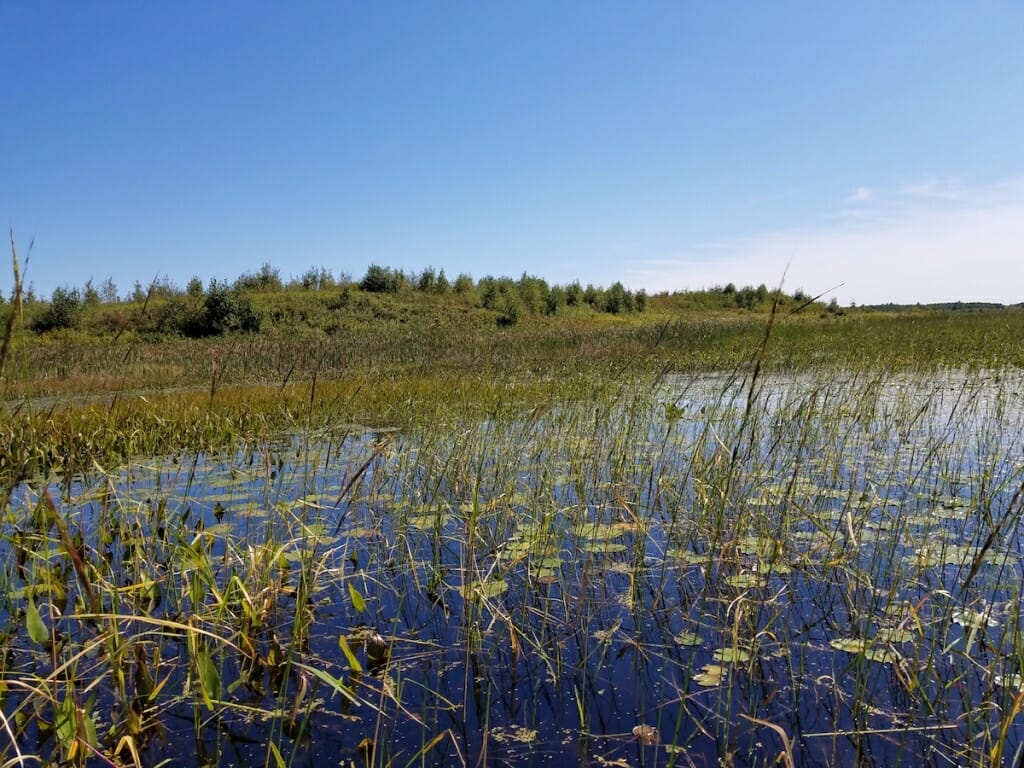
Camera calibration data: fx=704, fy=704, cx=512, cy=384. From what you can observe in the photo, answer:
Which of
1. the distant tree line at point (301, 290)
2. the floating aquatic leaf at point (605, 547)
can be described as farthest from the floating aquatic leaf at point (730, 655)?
the distant tree line at point (301, 290)

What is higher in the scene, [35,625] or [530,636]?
[35,625]

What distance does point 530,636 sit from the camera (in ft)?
9.09

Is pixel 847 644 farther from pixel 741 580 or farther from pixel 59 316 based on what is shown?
pixel 59 316

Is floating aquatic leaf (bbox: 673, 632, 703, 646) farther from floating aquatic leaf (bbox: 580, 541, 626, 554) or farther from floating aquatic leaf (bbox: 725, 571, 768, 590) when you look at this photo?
floating aquatic leaf (bbox: 580, 541, 626, 554)

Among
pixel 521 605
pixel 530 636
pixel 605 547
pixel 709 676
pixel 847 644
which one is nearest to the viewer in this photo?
pixel 709 676

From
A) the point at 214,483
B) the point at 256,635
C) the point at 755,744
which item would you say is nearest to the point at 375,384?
the point at 214,483

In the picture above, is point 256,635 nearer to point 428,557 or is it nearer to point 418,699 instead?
point 418,699

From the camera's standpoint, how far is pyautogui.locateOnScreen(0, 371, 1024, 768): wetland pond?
2.04m

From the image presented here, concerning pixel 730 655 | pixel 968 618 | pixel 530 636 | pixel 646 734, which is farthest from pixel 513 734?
pixel 968 618

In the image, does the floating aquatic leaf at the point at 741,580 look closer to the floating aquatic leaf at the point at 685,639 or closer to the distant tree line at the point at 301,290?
the floating aquatic leaf at the point at 685,639

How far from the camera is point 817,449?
17.9ft

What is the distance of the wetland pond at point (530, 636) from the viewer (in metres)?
2.04

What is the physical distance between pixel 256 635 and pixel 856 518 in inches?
112

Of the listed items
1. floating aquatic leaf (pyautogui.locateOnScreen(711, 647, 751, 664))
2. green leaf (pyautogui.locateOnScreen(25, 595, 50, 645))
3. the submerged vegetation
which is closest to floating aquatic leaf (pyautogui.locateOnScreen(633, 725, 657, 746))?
the submerged vegetation
